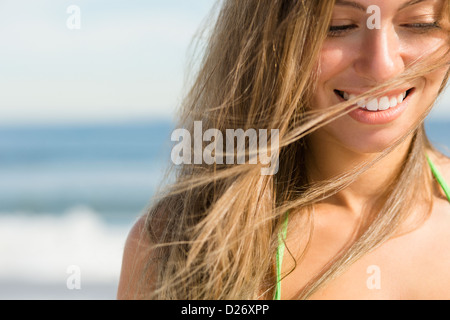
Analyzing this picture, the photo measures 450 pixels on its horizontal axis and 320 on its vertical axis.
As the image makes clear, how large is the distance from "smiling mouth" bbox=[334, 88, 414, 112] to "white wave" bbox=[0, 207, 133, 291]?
16.0 ft

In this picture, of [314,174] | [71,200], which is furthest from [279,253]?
[71,200]

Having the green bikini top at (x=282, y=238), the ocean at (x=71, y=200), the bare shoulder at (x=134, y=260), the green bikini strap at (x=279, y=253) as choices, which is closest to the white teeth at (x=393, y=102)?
the green bikini top at (x=282, y=238)

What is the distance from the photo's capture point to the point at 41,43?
39.4 feet

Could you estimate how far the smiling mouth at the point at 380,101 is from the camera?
1.81 metres

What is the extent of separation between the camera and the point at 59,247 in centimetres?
691

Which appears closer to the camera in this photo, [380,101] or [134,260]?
[380,101]

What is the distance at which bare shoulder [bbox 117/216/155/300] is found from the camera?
195 cm

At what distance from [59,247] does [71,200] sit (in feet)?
5.09

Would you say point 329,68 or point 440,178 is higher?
point 329,68

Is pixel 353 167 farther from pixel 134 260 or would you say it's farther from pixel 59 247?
pixel 59 247

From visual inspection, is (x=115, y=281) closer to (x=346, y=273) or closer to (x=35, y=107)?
(x=346, y=273)

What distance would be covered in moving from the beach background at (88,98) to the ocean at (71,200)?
1.1 inches

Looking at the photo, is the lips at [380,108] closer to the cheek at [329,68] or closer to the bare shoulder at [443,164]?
the cheek at [329,68]

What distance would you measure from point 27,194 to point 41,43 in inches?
178
